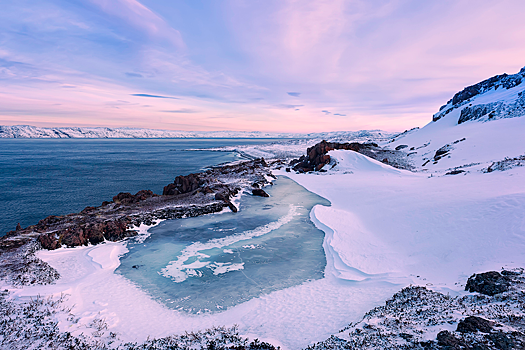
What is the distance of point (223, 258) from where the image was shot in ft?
45.3

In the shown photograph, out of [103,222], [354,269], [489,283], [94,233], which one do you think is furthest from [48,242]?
[489,283]

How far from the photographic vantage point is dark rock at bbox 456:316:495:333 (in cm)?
561

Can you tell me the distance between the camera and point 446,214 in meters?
14.1

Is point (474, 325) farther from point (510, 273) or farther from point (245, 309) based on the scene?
point (245, 309)

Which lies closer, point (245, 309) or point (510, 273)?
point (510, 273)

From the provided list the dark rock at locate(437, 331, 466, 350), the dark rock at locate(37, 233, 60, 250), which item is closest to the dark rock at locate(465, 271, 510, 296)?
the dark rock at locate(437, 331, 466, 350)

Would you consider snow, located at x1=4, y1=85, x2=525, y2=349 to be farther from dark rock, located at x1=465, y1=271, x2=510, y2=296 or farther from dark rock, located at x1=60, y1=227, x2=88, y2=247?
dark rock, located at x1=60, y1=227, x2=88, y2=247

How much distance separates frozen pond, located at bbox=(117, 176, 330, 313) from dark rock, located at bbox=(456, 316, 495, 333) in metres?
6.25

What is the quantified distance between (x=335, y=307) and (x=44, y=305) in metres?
11.1

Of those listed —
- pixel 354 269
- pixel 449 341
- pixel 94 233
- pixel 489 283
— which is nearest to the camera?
pixel 449 341

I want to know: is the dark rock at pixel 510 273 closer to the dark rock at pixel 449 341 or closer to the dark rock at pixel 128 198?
the dark rock at pixel 449 341

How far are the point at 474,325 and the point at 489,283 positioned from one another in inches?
120

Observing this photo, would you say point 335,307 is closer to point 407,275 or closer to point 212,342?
point 407,275

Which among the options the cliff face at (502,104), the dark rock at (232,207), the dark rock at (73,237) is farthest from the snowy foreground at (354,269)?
the cliff face at (502,104)
